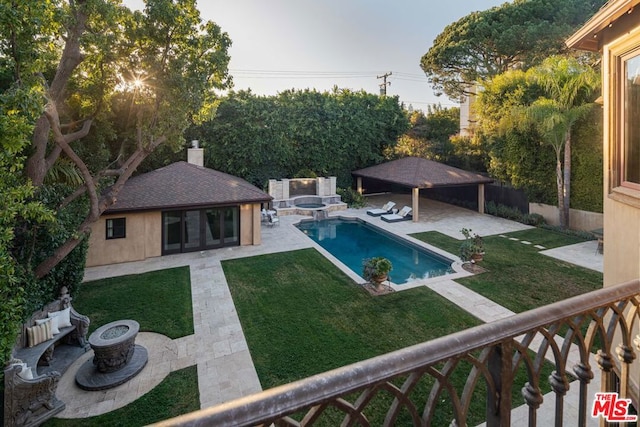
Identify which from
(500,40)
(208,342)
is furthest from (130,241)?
(500,40)

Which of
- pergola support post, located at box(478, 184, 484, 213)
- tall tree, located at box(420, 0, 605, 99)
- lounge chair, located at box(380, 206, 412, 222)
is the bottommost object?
lounge chair, located at box(380, 206, 412, 222)

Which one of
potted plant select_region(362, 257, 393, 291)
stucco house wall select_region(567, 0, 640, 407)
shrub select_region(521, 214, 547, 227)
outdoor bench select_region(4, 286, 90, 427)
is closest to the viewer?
stucco house wall select_region(567, 0, 640, 407)

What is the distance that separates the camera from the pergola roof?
2055 centimetres

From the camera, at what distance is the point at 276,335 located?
8.38 m

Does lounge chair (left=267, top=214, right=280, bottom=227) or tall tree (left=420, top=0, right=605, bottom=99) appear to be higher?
tall tree (left=420, top=0, right=605, bottom=99)

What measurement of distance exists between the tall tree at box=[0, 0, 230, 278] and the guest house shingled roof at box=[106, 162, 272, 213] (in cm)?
316

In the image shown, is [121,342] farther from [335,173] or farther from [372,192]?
[372,192]

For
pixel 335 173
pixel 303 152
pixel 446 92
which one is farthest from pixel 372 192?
pixel 446 92

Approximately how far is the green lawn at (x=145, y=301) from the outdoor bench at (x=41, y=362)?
92 centimetres

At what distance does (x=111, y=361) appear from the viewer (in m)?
6.91

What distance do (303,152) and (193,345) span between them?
21.7 m

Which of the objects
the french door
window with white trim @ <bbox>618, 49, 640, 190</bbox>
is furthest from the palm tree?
the french door

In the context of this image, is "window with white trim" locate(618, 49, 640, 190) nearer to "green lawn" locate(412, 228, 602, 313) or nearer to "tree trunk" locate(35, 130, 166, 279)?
"green lawn" locate(412, 228, 602, 313)

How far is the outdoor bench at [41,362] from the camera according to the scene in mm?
5469
